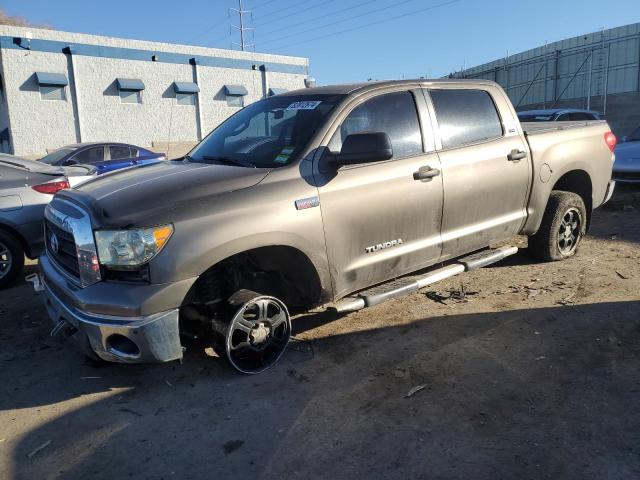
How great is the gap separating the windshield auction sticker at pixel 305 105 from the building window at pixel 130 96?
20448mm

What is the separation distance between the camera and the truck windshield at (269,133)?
382 centimetres

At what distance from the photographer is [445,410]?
3059 mm

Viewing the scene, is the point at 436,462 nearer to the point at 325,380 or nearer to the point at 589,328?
the point at 325,380

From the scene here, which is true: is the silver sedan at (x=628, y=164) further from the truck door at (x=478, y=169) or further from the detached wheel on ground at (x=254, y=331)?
the detached wheel on ground at (x=254, y=331)

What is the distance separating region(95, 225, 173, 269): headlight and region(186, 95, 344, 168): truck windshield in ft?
3.22

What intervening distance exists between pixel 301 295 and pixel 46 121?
2016 centimetres

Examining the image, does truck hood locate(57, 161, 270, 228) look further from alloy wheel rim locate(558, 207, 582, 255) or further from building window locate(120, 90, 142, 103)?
building window locate(120, 90, 142, 103)

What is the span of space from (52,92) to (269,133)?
64.3ft

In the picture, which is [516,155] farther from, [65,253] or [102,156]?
[102,156]

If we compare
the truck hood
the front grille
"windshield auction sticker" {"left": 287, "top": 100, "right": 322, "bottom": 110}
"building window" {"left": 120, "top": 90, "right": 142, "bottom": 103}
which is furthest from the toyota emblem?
"building window" {"left": 120, "top": 90, "right": 142, "bottom": 103}

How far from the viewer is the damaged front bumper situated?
3.01 meters

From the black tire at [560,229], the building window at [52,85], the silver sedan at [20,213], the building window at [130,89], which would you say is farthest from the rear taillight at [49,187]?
the building window at [130,89]

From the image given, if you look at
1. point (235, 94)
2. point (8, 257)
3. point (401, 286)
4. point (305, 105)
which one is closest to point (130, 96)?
point (235, 94)

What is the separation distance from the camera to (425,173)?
4156mm
